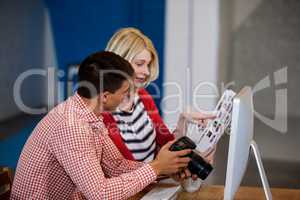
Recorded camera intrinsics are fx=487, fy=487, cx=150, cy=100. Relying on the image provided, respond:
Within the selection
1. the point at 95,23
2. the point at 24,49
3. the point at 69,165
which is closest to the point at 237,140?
the point at 69,165

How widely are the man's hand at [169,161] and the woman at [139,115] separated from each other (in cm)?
60

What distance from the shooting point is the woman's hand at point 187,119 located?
2548 millimetres

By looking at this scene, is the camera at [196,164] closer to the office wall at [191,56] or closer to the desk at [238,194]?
the desk at [238,194]

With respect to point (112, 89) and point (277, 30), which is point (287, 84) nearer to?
point (277, 30)

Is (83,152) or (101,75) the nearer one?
(83,152)

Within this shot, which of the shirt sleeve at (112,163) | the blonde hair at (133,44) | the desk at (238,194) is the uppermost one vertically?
the blonde hair at (133,44)

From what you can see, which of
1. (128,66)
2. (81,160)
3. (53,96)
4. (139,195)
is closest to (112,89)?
(128,66)

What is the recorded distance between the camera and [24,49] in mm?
2744

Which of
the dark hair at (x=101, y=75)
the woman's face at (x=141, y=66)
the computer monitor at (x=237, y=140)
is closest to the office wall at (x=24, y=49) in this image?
the woman's face at (x=141, y=66)

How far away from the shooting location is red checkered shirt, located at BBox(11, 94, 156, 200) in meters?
1.75

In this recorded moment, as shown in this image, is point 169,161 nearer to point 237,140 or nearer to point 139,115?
point 237,140

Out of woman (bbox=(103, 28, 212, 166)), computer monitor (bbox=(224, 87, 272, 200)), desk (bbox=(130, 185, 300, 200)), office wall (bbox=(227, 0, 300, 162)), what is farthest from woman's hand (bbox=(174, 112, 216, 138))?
computer monitor (bbox=(224, 87, 272, 200))

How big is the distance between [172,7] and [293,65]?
2.27ft

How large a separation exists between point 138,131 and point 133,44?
1.51ft
